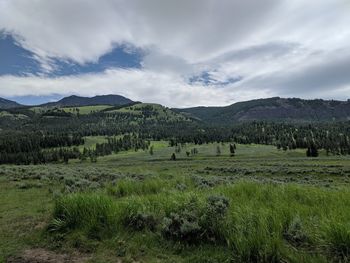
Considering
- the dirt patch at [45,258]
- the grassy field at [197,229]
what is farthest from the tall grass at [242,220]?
the dirt patch at [45,258]

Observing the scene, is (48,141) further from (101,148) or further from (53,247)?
(53,247)

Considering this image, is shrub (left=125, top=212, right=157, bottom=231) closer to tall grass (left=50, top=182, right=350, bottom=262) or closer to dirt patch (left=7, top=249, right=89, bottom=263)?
tall grass (left=50, top=182, right=350, bottom=262)

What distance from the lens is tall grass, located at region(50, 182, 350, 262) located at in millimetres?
5332

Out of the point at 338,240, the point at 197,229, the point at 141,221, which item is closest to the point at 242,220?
the point at 197,229

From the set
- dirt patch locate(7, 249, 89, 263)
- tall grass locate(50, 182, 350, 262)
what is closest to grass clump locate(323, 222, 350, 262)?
tall grass locate(50, 182, 350, 262)

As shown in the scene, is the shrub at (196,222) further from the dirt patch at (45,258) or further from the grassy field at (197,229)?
the dirt patch at (45,258)

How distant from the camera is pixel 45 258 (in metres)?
6.60

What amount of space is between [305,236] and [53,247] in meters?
5.43

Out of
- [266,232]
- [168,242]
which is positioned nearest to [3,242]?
[168,242]

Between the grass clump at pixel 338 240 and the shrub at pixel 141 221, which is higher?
the grass clump at pixel 338 240

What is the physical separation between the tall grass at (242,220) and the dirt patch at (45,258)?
93cm

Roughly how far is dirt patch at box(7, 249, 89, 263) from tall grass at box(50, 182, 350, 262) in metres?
0.93

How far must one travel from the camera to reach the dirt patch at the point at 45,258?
21.0ft

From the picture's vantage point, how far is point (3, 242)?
8047 millimetres
